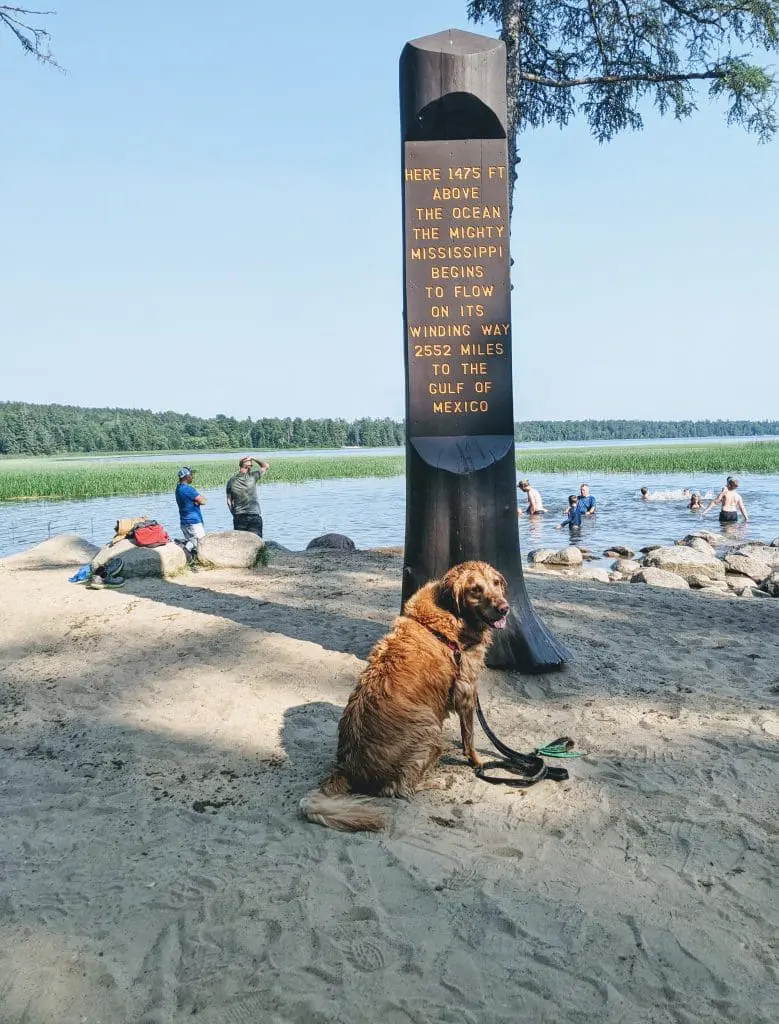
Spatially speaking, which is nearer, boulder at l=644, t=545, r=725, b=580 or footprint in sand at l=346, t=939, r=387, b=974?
footprint in sand at l=346, t=939, r=387, b=974

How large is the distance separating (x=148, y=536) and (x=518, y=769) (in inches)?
278

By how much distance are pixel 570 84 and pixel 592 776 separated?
36.3ft

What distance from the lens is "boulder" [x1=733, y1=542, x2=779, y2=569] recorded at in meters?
15.7

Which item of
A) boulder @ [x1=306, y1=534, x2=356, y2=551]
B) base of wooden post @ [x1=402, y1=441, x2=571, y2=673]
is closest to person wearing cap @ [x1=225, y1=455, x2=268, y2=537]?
boulder @ [x1=306, y1=534, x2=356, y2=551]

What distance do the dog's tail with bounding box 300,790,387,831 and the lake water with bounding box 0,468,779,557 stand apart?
15.5 m

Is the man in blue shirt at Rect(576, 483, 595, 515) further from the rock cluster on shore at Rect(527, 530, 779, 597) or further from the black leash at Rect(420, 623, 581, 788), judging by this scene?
the black leash at Rect(420, 623, 581, 788)

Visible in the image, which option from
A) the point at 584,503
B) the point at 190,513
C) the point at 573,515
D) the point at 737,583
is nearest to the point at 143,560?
the point at 190,513

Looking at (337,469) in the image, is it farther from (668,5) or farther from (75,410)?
(75,410)

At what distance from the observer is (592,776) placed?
4.18 meters

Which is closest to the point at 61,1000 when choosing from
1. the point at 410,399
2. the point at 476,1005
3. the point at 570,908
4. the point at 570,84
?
the point at 476,1005

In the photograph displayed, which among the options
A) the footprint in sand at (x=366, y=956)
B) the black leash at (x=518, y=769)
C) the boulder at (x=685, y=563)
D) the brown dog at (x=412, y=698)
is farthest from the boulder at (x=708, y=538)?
the footprint in sand at (x=366, y=956)

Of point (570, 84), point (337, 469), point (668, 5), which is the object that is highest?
point (668, 5)

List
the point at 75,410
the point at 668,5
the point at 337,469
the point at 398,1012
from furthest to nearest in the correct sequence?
the point at 75,410 → the point at 337,469 → the point at 668,5 → the point at 398,1012

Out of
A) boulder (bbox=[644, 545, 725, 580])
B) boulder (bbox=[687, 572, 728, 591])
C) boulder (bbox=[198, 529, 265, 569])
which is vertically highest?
boulder (bbox=[198, 529, 265, 569])
